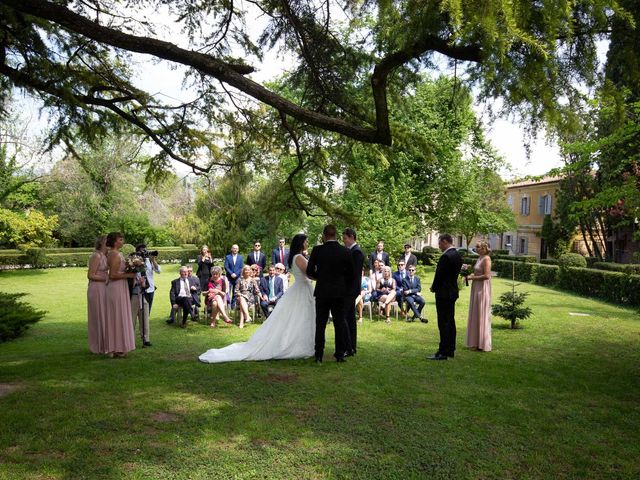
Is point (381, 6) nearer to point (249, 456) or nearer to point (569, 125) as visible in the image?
point (569, 125)

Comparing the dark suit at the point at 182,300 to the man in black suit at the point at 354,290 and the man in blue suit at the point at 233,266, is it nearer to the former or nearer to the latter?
the man in blue suit at the point at 233,266

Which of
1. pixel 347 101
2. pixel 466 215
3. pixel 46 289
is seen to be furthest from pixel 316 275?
pixel 466 215

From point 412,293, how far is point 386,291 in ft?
2.09

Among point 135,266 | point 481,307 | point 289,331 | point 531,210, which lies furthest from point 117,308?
point 531,210

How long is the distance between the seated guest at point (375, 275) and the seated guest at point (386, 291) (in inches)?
2.9

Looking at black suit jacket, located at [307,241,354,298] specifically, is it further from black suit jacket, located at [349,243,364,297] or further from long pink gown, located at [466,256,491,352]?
long pink gown, located at [466,256,491,352]

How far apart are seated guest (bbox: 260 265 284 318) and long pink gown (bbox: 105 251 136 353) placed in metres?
4.47

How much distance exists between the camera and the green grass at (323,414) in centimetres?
420

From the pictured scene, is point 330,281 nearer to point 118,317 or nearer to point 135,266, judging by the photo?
point 135,266

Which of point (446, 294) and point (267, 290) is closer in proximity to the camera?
point (446, 294)

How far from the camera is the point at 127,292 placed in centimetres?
810

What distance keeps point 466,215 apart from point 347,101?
→ 2829cm

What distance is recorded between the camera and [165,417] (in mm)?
5258

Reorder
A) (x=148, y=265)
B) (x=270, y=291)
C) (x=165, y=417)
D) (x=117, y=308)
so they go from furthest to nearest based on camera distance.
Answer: (x=270, y=291), (x=148, y=265), (x=117, y=308), (x=165, y=417)
